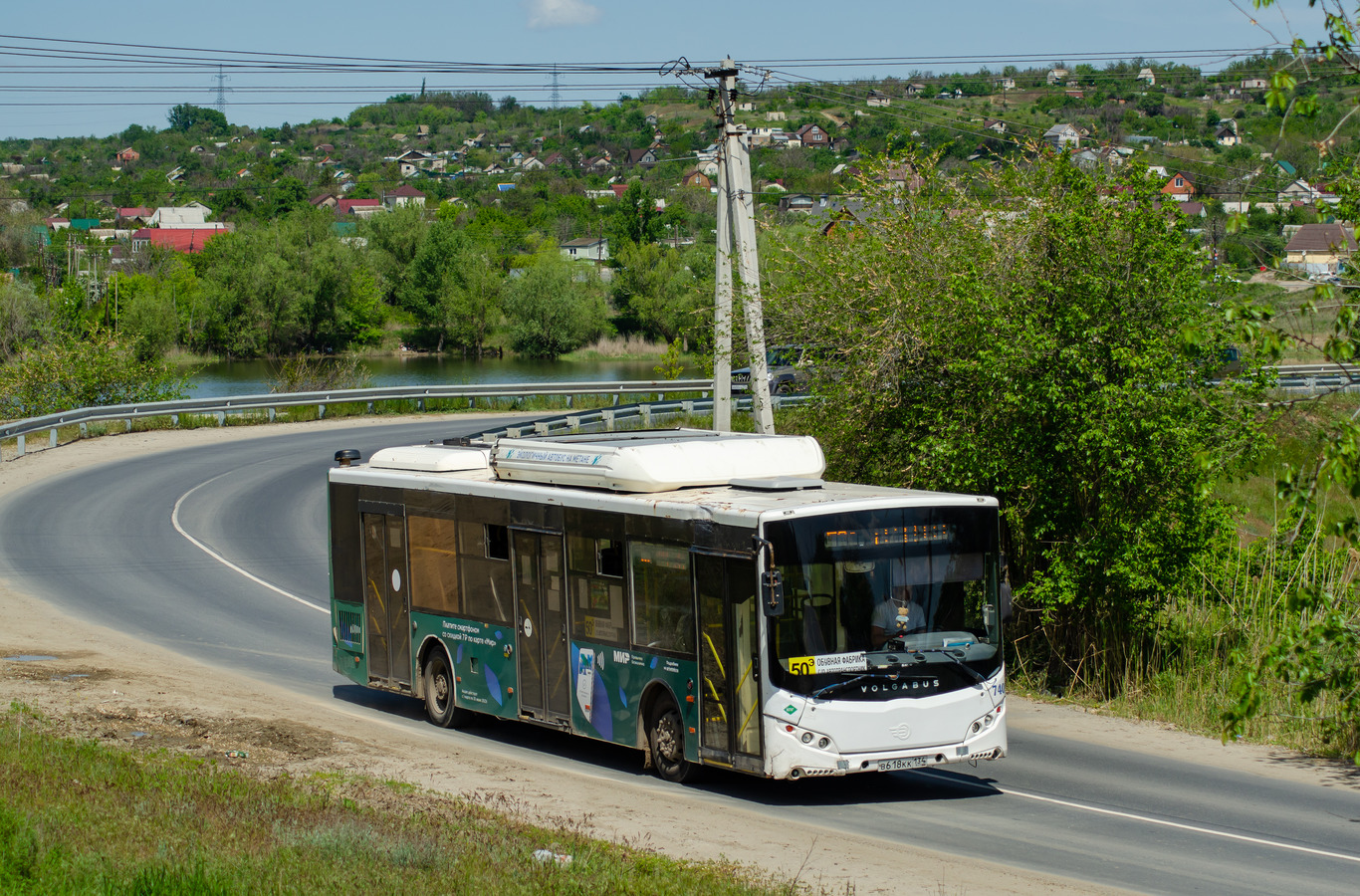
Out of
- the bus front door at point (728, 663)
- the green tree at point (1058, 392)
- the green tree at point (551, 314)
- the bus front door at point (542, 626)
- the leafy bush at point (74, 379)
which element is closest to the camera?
the bus front door at point (728, 663)

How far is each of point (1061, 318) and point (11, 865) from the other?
1288cm

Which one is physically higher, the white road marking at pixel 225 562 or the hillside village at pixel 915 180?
the hillside village at pixel 915 180

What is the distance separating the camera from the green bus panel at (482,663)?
44.5 ft

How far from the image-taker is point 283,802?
31.4ft

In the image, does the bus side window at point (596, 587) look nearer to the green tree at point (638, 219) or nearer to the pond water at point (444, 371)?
the pond water at point (444, 371)

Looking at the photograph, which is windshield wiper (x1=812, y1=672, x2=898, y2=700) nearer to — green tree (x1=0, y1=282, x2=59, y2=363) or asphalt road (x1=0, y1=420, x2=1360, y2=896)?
asphalt road (x1=0, y1=420, x2=1360, y2=896)

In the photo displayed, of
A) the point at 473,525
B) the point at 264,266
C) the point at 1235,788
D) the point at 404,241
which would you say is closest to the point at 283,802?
the point at 473,525

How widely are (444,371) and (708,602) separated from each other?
224 feet

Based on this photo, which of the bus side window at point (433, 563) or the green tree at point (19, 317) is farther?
the green tree at point (19, 317)

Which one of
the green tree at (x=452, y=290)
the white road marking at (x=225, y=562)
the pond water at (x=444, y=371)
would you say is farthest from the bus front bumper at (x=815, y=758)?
the green tree at (x=452, y=290)

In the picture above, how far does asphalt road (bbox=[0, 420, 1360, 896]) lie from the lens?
999 centimetres

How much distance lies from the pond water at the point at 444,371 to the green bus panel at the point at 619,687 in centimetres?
5170

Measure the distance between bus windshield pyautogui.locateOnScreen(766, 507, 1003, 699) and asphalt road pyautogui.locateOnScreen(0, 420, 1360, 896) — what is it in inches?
48.9

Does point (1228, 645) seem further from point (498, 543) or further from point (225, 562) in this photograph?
point (225, 562)
